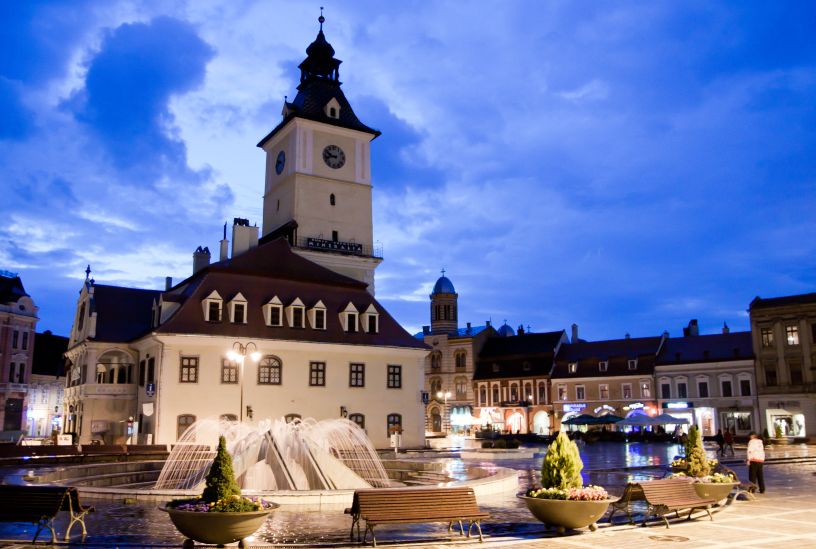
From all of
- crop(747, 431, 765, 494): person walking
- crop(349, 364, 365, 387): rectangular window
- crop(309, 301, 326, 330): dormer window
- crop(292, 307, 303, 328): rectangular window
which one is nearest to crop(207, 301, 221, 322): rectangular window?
crop(292, 307, 303, 328): rectangular window

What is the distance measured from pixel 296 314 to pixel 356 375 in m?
5.46

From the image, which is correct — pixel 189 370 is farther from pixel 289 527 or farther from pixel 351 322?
pixel 289 527

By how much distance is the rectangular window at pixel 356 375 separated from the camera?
155ft

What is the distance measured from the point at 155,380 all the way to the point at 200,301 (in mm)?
4983

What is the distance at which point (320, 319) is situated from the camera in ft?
154

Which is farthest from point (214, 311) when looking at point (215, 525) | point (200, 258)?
point (215, 525)

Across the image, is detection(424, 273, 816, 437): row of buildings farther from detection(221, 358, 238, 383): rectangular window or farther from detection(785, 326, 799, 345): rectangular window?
detection(221, 358, 238, 383): rectangular window

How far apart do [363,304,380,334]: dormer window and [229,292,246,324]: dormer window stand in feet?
26.8

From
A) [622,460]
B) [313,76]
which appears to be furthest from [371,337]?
[313,76]

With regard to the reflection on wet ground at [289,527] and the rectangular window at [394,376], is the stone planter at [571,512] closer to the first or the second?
the reflection on wet ground at [289,527]

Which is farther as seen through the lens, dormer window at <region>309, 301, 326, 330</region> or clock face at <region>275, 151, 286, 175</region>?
clock face at <region>275, 151, 286, 175</region>

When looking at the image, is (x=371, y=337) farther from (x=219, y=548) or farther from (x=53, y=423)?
(x=53, y=423)

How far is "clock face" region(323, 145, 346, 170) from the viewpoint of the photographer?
198 ft

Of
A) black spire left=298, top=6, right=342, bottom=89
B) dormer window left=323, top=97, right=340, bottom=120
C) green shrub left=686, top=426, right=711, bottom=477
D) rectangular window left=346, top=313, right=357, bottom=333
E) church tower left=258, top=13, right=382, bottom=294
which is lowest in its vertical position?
green shrub left=686, top=426, right=711, bottom=477
